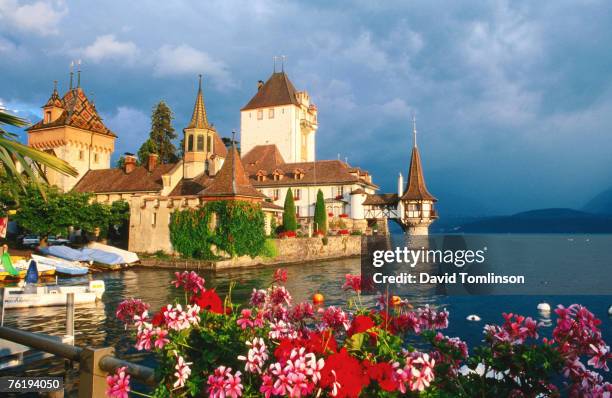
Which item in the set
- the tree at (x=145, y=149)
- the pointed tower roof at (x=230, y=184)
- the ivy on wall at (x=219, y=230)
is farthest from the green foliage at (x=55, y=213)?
the tree at (x=145, y=149)

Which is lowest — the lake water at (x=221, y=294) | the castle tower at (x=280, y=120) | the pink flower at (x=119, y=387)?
the lake water at (x=221, y=294)

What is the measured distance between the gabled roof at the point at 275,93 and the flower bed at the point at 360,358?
69.0 metres

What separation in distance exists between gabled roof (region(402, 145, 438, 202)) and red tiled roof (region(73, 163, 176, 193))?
25989 mm

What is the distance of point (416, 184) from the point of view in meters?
53.8

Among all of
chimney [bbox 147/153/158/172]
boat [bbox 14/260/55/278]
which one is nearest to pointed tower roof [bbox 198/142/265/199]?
boat [bbox 14/260/55/278]

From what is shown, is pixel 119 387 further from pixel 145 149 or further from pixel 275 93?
pixel 275 93

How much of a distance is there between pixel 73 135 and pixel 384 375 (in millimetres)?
59214

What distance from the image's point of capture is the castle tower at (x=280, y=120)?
231 feet

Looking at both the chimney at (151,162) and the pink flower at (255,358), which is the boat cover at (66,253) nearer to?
the chimney at (151,162)

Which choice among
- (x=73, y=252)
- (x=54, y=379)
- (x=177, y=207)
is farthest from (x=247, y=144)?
(x=54, y=379)

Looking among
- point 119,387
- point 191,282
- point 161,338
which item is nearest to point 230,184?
point 191,282

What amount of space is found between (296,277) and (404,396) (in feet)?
95.5

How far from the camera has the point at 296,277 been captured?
31.3 m

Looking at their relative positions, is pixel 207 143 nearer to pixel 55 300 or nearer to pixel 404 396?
pixel 55 300
